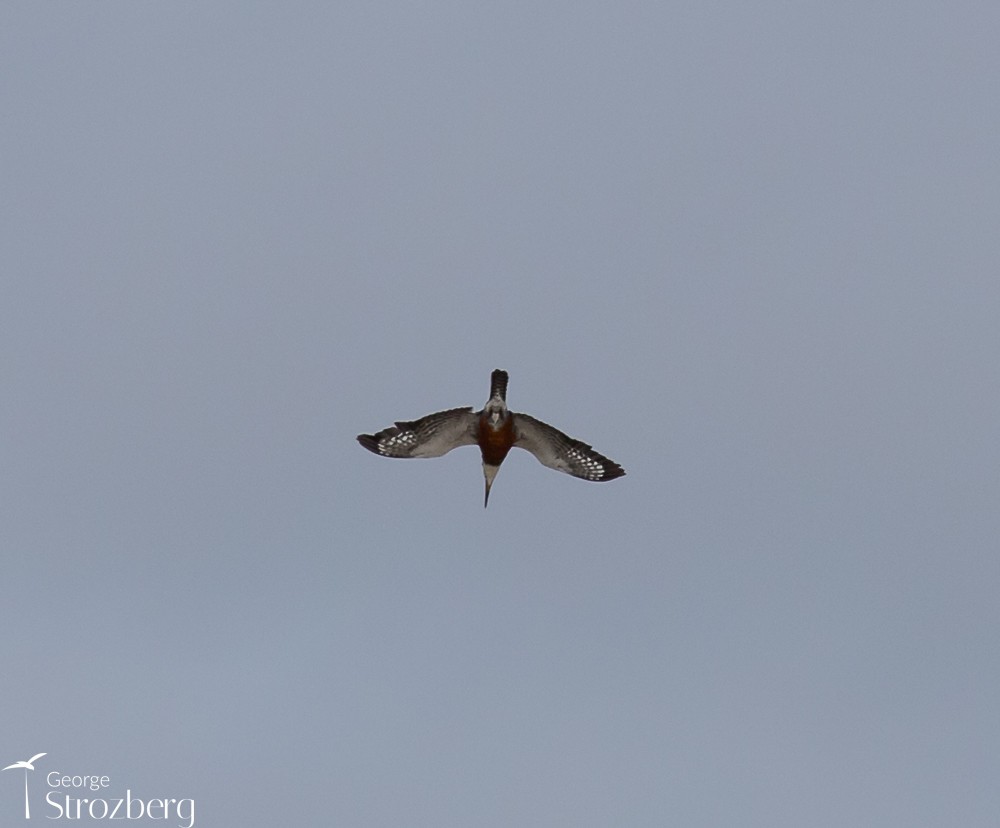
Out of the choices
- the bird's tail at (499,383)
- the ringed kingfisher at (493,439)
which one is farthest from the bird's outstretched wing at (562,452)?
the bird's tail at (499,383)

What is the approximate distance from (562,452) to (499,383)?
8.94ft

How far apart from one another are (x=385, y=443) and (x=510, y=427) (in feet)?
9.64

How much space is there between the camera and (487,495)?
3741 cm

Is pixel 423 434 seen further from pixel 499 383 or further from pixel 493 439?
pixel 499 383

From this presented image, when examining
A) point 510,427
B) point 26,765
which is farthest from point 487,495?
point 26,765

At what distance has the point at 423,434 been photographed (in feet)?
120

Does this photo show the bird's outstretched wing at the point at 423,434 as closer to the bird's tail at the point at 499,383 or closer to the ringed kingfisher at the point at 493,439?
the ringed kingfisher at the point at 493,439

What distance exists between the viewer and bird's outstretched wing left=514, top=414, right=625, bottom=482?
1436 inches

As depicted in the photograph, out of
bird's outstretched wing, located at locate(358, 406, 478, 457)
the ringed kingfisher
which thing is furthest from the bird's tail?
bird's outstretched wing, located at locate(358, 406, 478, 457)

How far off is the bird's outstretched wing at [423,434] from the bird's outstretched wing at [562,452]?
1.19 m

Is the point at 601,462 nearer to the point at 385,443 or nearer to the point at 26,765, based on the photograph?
the point at 385,443

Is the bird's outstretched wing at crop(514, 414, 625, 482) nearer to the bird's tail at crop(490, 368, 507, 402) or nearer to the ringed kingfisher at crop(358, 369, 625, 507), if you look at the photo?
the ringed kingfisher at crop(358, 369, 625, 507)

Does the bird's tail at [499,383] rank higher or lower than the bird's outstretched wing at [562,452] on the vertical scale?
higher

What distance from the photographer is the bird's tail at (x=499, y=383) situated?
35.4 m
